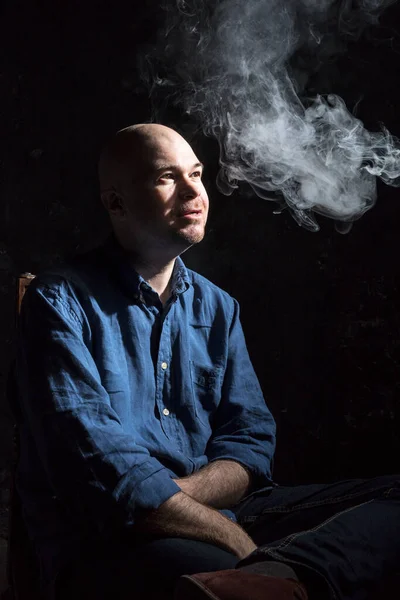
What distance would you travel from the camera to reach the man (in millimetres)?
1635

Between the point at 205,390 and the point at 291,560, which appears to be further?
the point at 205,390

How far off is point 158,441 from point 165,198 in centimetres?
71

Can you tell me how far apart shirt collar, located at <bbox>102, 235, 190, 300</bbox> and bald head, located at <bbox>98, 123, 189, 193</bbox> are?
186 millimetres

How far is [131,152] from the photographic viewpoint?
2246mm

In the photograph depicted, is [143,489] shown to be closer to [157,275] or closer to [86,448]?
[86,448]

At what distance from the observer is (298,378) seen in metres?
2.95

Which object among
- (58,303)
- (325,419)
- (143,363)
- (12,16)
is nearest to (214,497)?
(143,363)

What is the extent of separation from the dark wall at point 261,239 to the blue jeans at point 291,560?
101 cm

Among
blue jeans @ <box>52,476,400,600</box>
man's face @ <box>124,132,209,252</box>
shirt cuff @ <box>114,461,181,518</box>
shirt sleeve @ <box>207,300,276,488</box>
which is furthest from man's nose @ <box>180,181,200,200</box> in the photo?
blue jeans @ <box>52,476,400,600</box>

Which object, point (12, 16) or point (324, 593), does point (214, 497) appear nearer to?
point (324, 593)

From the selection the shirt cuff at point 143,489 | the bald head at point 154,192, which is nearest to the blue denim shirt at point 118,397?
the shirt cuff at point 143,489

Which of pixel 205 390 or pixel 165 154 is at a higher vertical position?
pixel 165 154

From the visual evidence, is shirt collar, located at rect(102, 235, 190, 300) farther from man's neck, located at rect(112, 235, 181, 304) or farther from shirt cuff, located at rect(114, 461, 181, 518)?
shirt cuff, located at rect(114, 461, 181, 518)

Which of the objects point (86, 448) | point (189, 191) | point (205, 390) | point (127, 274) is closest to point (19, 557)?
point (86, 448)
